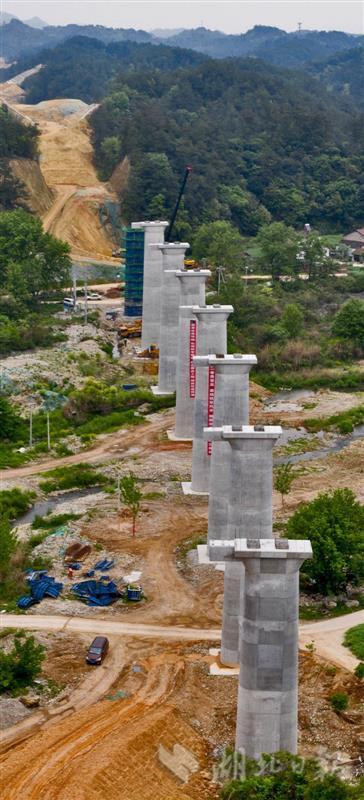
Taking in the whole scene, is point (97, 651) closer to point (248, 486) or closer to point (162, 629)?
point (162, 629)

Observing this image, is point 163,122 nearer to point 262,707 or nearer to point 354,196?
point 354,196

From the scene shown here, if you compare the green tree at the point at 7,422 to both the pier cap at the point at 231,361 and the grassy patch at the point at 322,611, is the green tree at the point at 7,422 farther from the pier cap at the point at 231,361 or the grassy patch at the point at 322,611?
the grassy patch at the point at 322,611

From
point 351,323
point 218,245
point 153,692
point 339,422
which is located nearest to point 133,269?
point 218,245

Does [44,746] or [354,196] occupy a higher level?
[354,196]

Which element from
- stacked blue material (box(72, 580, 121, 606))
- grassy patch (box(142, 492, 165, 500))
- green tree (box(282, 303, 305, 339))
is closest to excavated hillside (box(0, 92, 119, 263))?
green tree (box(282, 303, 305, 339))

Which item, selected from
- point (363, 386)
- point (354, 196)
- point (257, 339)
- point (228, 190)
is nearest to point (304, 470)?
point (363, 386)

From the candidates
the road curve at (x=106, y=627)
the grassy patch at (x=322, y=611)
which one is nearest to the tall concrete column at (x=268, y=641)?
the road curve at (x=106, y=627)
